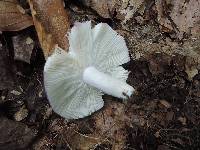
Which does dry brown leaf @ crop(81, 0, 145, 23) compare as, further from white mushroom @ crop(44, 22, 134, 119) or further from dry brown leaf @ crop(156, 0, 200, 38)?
white mushroom @ crop(44, 22, 134, 119)

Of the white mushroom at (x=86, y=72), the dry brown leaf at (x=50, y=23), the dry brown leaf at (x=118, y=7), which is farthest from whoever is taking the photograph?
the dry brown leaf at (x=118, y=7)

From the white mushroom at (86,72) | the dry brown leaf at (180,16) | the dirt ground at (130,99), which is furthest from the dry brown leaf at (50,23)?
the dry brown leaf at (180,16)

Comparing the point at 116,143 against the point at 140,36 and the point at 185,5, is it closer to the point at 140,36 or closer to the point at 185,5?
the point at 140,36

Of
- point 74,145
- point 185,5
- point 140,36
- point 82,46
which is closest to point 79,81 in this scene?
point 82,46

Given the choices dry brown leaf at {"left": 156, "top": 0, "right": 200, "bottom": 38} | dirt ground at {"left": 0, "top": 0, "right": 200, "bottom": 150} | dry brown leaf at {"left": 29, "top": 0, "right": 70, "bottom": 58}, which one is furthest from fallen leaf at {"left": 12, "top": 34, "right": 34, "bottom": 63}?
dry brown leaf at {"left": 156, "top": 0, "right": 200, "bottom": 38}

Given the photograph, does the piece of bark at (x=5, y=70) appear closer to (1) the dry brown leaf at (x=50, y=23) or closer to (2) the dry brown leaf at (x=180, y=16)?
(1) the dry brown leaf at (x=50, y=23)

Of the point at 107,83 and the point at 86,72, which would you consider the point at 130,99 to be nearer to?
the point at 107,83
